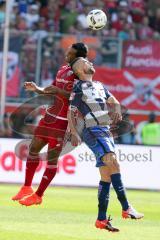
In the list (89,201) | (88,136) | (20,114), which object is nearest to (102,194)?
(88,136)

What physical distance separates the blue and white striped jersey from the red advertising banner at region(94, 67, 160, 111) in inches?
456

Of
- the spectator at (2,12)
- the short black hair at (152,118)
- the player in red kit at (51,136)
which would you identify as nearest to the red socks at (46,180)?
the player in red kit at (51,136)

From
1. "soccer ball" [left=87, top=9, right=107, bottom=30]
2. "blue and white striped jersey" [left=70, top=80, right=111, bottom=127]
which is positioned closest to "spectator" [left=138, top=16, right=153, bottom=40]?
"soccer ball" [left=87, top=9, right=107, bottom=30]

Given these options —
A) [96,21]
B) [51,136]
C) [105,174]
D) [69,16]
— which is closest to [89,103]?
[105,174]

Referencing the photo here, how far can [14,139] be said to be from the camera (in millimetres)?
19453

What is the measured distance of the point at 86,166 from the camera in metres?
19.3

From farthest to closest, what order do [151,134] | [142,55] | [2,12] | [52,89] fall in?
[2,12] < [142,55] < [151,134] < [52,89]

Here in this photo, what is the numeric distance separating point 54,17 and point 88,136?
1456cm

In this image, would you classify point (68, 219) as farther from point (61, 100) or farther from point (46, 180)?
point (61, 100)

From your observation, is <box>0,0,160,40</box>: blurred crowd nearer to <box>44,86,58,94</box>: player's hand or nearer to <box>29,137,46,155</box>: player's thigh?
<box>29,137,46,155</box>: player's thigh

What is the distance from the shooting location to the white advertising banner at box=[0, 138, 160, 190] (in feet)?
63.1

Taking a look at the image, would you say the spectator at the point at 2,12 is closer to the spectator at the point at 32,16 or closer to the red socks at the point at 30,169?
the spectator at the point at 32,16

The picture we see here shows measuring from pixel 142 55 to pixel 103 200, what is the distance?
12.3 meters

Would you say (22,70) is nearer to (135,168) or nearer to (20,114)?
(20,114)
